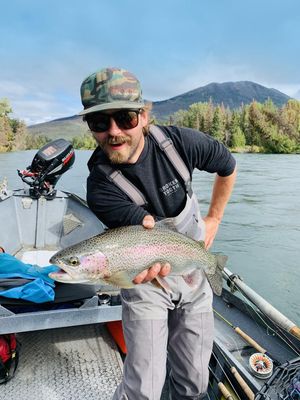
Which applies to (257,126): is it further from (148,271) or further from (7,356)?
(148,271)

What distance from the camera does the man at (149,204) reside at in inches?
88.2

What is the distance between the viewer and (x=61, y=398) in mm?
3018

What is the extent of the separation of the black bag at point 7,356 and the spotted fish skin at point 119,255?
1426 mm

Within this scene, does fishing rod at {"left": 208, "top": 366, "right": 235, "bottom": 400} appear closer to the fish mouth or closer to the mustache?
the fish mouth

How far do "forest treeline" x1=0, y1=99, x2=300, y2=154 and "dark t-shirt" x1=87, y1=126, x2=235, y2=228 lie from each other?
234 ft

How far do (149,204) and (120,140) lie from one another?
1.52 feet

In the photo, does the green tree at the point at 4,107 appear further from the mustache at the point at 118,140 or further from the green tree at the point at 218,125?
the mustache at the point at 118,140

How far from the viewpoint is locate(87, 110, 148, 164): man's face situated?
90.7 inches

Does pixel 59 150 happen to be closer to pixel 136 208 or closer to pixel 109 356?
pixel 109 356

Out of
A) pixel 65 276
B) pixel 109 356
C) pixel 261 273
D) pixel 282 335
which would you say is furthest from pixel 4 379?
pixel 261 273

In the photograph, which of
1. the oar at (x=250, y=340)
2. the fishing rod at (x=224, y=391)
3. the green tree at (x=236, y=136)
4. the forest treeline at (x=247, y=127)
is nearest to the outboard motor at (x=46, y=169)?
the oar at (x=250, y=340)

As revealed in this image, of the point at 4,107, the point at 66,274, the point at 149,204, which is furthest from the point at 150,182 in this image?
the point at 4,107

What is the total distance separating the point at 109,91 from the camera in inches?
87.7

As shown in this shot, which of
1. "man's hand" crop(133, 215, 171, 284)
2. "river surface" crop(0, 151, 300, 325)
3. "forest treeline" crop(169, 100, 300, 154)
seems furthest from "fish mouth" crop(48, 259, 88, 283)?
"forest treeline" crop(169, 100, 300, 154)
